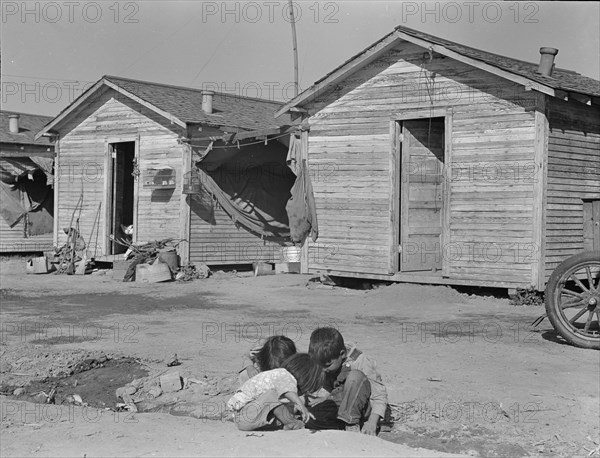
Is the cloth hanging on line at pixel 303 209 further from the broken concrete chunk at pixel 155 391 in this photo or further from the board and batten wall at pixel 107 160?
the broken concrete chunk at pixel 155 391

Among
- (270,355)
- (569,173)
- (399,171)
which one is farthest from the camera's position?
(399,171)

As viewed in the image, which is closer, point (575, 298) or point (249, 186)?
point (575, 298)

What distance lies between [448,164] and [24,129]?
1767 centimetres

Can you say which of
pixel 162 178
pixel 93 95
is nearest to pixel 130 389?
pixel 162 178

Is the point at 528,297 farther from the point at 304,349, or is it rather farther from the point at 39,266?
the point at 39,266

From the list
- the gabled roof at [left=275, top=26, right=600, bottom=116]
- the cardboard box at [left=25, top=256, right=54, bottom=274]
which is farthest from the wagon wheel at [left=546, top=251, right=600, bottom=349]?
the cardboard box at [left=25, top=256, right=54, bottom=274]

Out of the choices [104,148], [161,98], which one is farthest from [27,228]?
[161,98]

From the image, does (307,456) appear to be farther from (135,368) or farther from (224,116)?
(224,116)

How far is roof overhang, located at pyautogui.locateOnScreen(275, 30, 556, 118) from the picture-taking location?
12789mm

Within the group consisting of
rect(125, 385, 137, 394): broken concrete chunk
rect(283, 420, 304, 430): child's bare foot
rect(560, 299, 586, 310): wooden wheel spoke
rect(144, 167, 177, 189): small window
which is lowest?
rect(125, 385, 137, 394): broken concrete chunk

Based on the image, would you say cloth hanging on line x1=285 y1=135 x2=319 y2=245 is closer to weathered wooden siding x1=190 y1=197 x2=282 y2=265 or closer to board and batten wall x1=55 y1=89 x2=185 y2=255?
weathered wooden siding x1=190 y1=197 x2=282 y2=265

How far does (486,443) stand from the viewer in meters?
6.24

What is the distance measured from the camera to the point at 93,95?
21.3 m

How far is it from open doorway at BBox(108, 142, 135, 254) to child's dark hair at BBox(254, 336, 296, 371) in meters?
15.5
